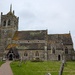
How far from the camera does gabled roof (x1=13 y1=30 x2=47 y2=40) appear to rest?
67.6 m

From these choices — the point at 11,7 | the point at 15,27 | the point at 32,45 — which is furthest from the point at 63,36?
the point at 11,7

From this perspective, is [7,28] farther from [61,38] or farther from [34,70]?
[34,70]

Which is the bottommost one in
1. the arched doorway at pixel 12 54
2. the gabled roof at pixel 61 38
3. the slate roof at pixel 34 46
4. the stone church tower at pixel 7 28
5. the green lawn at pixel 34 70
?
the green lawn at pixel 34 70

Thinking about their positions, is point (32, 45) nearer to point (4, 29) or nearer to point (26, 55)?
point (26, 55)

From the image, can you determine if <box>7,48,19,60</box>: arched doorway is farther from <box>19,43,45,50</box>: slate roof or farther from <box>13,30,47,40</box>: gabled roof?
<box>13,30,47,40</box>: gabled roof

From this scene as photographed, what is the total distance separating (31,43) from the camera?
219ft

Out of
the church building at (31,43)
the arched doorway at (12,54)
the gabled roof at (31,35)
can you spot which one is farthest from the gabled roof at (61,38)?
the arched doorway at (12,54)

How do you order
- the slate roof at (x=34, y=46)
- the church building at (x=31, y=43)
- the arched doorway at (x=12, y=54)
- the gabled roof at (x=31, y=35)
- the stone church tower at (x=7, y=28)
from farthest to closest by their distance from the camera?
the stone church tower at (x=7, y=28)
the gabled roof at (x=31, y=35)
the slate roof at (x=34, y=46)
the church building at (x=31, y=43)
the arched doorway at (x=12, y=54)

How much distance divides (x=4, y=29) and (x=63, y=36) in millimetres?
22854

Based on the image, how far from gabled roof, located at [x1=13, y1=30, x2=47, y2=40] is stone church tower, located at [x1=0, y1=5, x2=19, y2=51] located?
2382mm

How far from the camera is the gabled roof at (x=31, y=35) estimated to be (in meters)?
67.6

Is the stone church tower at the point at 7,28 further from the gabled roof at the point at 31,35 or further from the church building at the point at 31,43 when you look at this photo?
the gabled roof at the point at 31,35

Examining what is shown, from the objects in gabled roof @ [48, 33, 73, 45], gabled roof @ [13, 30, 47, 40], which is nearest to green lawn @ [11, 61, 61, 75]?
gabled roof @ [48, 33, 73, 45]

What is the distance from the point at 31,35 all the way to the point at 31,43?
3845 mm
